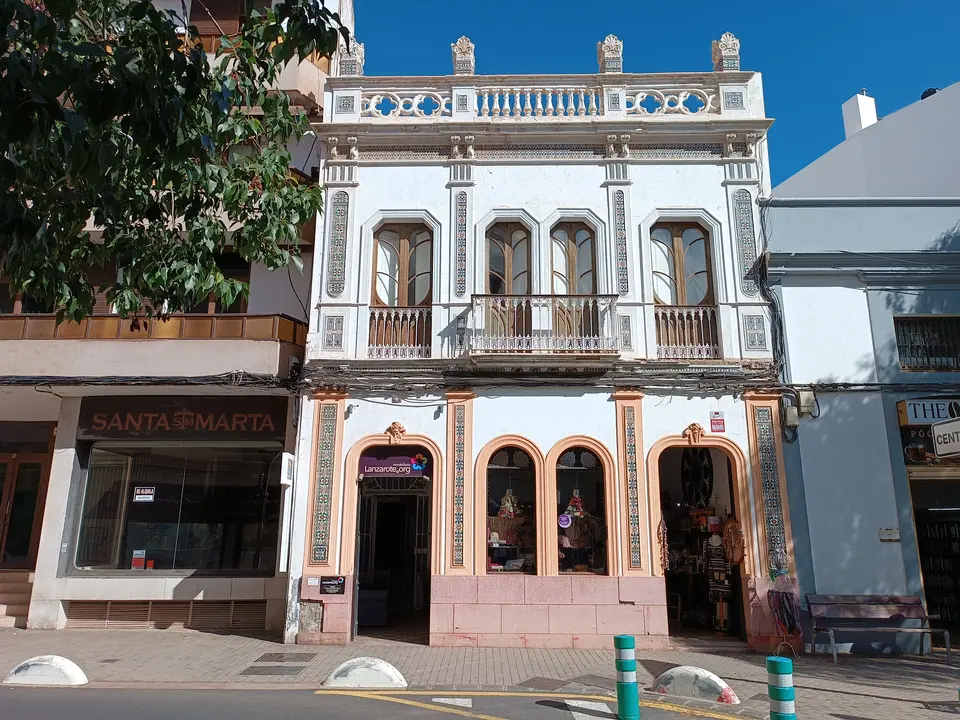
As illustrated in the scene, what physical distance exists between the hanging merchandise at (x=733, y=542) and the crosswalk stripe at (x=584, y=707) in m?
4.68

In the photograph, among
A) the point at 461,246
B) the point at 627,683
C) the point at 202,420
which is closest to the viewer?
the point at 627,683

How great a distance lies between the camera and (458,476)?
446 inches

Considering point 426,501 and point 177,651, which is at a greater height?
point 426,501

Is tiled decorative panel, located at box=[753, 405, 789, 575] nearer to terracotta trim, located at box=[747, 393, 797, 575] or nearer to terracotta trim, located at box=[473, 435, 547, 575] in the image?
terracotta trim, located at box=[747, 393, 797, 575]

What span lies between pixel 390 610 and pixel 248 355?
18.7 ft

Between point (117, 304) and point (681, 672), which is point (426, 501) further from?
point (117, 304)

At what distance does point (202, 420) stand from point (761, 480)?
994cm

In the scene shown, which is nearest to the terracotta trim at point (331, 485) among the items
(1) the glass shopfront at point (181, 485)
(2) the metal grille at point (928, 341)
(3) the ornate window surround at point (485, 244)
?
(1) the glass shopfront at point (181, 485)

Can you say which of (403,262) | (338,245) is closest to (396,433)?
(403,262)

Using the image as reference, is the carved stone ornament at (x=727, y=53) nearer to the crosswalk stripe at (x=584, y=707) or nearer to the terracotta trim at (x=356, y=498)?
the terracotta trim at (x=356, y=498)

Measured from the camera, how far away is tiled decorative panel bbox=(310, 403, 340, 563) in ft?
36.6

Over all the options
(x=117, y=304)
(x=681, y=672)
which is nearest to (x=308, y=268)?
(x=117, y=304)

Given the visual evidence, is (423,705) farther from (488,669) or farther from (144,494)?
(144,494)

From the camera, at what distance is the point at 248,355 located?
12047mm
